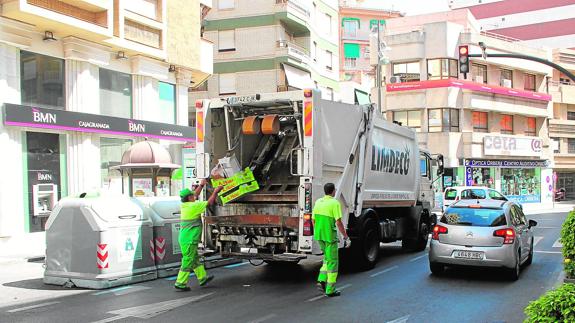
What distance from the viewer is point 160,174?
A: 17.3 meters

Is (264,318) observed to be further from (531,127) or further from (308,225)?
(531,127)

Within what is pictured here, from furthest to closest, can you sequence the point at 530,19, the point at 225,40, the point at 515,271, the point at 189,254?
1. the point at 530,19
2. the point at 225,40
3. the point at 515,271
4. the point at 189,254

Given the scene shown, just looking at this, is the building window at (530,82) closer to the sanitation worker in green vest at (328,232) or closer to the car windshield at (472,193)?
the car windshield at (472,193)

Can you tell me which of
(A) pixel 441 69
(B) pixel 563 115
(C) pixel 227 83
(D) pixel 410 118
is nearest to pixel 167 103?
(C) pixel 227 83

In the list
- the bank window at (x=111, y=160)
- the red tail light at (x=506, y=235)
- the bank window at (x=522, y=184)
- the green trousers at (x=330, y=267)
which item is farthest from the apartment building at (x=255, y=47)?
the green trousers at (x=330, y=267)

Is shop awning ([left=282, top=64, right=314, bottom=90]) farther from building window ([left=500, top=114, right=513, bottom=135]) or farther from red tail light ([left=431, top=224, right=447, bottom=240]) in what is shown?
red tail light ([left=431, top=224, right=447, bottom=240])

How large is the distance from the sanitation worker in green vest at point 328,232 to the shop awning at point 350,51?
57.8 m

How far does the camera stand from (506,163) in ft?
139

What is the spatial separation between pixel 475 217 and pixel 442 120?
30395 millimetres

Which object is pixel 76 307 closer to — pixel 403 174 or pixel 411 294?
pixel 411 294

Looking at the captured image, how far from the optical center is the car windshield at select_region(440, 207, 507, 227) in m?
9.77

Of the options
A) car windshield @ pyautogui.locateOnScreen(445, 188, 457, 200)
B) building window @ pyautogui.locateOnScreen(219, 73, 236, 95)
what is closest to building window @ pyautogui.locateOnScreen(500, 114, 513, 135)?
car windshield @ pyautogui.locateOnScreen(445, 188, 457, 200)

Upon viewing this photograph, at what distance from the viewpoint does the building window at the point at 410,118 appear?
3969 centimetres

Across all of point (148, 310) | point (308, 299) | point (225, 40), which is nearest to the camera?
point (148, 310)
